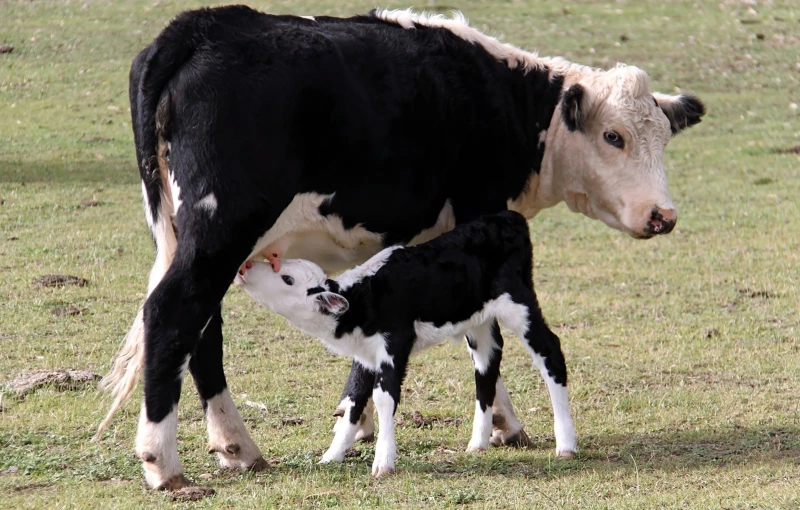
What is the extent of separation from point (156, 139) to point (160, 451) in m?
1.48

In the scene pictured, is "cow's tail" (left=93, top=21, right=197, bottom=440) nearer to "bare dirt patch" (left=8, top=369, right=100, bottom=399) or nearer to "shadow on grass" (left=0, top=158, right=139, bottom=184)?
"bare dirt patch" (left=8, top=369, right=100, bottom=399)

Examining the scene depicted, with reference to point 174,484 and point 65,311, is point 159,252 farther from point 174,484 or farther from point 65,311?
point 65,311

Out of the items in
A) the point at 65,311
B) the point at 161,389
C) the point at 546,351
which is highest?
the point at 161,389

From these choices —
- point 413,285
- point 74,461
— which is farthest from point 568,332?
point 74,461

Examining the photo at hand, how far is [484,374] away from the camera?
666cm

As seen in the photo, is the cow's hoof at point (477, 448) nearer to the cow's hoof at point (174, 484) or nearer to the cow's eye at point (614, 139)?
the cow's hoof at point (174, 484)

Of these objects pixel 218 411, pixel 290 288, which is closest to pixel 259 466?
pixel 218 411

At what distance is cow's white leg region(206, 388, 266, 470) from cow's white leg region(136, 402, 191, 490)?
0.46 meters

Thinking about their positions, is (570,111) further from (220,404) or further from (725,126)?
(725,126)

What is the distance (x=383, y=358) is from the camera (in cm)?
609

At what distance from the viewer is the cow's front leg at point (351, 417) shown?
20.3 feet

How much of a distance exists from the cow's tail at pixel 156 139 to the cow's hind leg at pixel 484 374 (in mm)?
1773

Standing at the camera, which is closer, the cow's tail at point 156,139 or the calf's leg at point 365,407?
the cow's tail at point 156,139

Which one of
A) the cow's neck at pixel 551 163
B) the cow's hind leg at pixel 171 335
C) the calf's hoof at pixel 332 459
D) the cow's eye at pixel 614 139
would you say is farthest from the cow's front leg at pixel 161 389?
the cow's eye at pixel 614 139
